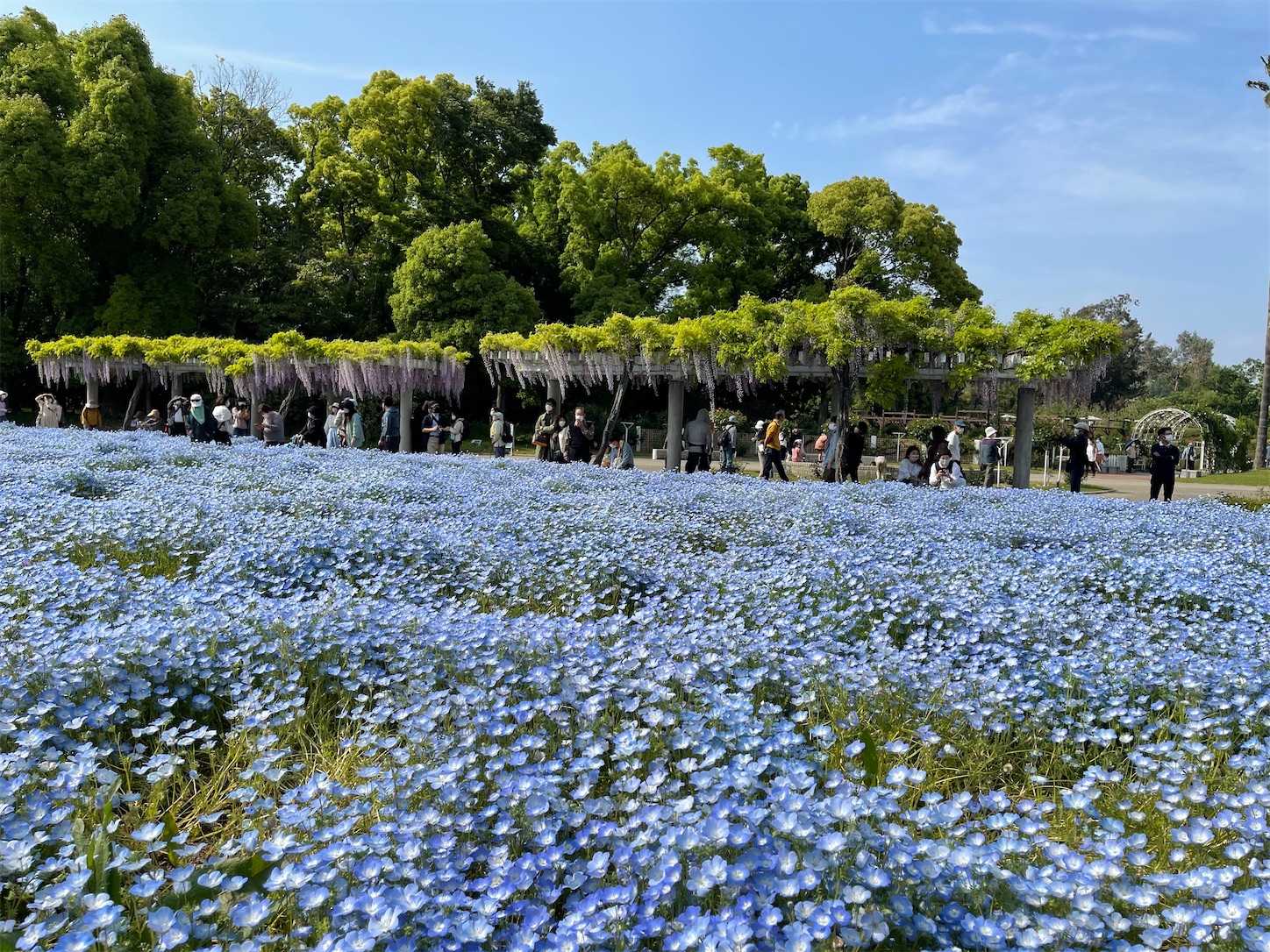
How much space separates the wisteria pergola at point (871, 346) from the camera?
14.9 meters

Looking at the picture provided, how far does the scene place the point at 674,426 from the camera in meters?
18.0

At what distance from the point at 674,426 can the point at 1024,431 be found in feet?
22.2

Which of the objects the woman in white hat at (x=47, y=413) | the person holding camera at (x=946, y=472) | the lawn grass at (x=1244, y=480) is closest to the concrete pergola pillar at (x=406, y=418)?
the woman in white hat at (x=47, y=413)

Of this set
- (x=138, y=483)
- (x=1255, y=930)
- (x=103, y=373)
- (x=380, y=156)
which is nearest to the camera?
(x=1255, y=930)

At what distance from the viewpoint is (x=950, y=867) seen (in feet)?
5.99

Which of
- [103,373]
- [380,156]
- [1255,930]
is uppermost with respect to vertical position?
[380,156]

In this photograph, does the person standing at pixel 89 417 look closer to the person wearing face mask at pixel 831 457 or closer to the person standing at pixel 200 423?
the person standing at pixel 200 423

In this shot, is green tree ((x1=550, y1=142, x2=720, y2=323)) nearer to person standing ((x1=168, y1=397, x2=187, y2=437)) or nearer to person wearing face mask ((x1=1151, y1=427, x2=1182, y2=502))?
person standing ((x1=168, y1=397, x2=187, y2=437))

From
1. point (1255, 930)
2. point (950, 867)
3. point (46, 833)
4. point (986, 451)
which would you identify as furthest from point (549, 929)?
point (986, 451)

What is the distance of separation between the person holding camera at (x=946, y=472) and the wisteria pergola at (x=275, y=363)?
12367mm

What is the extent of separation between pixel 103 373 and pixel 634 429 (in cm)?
1553

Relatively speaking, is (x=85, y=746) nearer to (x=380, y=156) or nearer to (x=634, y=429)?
(x=634, y=429)

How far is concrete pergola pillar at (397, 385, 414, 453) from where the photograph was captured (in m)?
19.6

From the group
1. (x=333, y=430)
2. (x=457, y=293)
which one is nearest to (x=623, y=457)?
(x=333, y=430)
